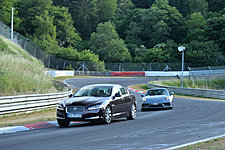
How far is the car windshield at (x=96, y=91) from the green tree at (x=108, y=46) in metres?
66.0

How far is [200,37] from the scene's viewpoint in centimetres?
8481

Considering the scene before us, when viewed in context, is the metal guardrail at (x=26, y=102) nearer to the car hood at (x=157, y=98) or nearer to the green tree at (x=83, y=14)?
the car hood at (x=157, y=98)

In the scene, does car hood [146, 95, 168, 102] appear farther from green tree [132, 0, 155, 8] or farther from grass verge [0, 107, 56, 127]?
green tree [132, 0, 155, 8]

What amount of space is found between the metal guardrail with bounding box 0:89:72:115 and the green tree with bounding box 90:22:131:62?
2341 inches

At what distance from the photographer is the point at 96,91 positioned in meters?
13.9

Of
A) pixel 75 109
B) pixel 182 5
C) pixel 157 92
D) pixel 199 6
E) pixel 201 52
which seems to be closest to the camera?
pixel 75 109

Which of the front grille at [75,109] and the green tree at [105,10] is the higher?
the green tree at [105,10]

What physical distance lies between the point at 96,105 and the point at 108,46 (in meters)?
71.7

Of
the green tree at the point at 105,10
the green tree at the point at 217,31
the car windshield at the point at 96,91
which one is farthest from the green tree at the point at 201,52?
the car windshield at the point at 96,91

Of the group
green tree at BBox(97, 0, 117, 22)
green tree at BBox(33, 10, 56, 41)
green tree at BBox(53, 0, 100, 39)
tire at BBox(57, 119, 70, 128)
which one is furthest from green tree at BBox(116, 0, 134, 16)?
tire at BBox(57, 119, 70, 128)

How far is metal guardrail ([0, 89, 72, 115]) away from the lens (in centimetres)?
1628

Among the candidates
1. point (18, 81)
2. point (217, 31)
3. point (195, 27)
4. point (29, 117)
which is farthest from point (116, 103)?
point (195, 27)

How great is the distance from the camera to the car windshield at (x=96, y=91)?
45.1 feet

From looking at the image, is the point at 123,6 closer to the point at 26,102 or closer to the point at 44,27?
the point at 44,27
